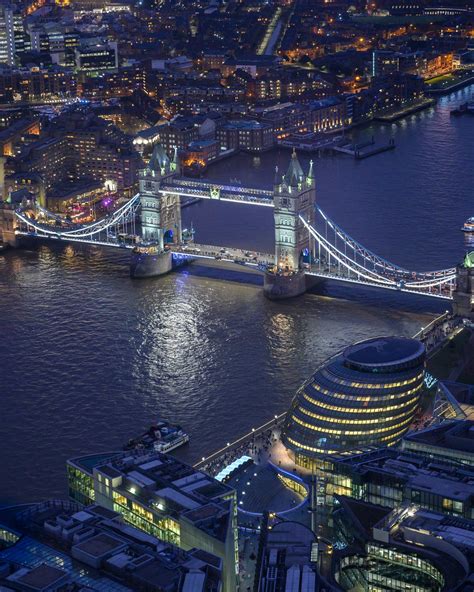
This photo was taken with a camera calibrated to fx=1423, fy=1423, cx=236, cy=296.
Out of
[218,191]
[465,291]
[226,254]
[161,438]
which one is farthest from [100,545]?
[218,191]

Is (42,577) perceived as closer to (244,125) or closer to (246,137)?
(246,137)

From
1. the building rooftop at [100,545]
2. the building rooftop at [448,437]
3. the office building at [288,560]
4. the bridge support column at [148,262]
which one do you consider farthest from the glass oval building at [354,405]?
the bridge support column at [148,262]

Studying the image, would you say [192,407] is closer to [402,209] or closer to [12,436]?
[12,436]

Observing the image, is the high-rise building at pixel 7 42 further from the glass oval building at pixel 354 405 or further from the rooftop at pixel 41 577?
the rooftop at pixel 41 577

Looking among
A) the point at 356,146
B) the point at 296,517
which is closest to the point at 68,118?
the point at 356,146

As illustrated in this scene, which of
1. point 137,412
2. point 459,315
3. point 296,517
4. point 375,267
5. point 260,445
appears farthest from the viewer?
point 375,267

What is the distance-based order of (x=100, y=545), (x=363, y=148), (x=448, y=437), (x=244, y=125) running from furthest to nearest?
(x=244, y=125) → (x=363, y=148) → (x=448, y=437) → (x=100, y=545)
